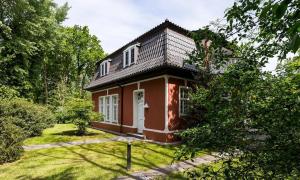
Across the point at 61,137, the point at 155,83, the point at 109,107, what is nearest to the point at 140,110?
the point at 155,83

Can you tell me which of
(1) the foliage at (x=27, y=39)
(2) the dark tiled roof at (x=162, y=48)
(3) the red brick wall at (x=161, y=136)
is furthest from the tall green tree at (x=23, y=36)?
(3) the red brick wall at (x=161, y=136)

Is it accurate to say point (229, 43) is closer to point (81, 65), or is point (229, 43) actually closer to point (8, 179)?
point (8, 179)

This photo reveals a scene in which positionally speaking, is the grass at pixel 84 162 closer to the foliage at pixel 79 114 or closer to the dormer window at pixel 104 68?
the foliage at pixel 79 114

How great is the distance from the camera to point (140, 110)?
15.3 meters

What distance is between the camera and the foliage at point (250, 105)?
2.59 meters

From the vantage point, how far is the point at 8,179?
6656 mm

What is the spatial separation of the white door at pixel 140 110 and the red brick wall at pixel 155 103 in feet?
3.52

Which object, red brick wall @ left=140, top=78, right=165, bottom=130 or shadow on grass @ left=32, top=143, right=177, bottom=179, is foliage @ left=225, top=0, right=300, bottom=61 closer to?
shadow on grass @ left=32, top=143, right=177, bottom=179

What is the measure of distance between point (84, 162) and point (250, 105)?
709cm

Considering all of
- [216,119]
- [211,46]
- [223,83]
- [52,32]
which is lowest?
[216,119]

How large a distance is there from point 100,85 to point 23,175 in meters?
13.3

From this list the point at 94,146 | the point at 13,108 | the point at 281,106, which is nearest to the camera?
the point at 281,106

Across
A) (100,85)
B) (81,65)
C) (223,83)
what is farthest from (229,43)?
(81,65)

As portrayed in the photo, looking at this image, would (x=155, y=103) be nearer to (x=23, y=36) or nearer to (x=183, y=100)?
(x=183, y=100)
